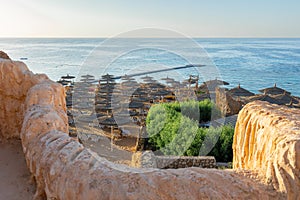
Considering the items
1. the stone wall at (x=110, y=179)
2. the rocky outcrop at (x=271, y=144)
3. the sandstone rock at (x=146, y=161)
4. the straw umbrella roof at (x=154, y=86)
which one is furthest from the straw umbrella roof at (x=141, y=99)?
the stone wall at (x=110, y=179)

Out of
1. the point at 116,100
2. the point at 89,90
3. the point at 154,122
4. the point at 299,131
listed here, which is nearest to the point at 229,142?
the point at 154,122

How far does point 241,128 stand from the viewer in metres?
4.42

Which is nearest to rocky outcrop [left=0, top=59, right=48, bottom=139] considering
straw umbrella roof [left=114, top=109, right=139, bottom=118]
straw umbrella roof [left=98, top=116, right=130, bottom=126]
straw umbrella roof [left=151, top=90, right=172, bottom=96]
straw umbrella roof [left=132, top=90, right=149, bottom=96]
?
straw umbrella roof [left=98, top=116, right=130, bottom=126]

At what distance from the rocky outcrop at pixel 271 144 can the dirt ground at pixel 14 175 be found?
10.7 ft

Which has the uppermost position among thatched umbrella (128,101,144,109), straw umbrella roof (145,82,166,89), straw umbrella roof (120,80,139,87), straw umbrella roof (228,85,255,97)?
straw umbrella roof (120,80,139,87)

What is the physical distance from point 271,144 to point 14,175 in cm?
422

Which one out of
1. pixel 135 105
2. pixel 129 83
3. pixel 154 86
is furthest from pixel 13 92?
pixel 154 86

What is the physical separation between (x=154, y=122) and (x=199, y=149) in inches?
121

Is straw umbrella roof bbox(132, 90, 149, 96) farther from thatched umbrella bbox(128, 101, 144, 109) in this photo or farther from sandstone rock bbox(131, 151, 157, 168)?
sandstone rock bbox(131, 151, 157, 168)

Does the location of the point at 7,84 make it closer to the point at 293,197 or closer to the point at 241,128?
the point at 241,128

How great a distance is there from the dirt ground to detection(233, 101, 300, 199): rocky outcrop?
10.7 feet

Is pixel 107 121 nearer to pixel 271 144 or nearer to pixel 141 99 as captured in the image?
pixel 141 99

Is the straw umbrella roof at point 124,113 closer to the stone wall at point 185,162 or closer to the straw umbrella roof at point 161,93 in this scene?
the straw umbrella roof at point 161,93

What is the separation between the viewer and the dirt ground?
4.49m
